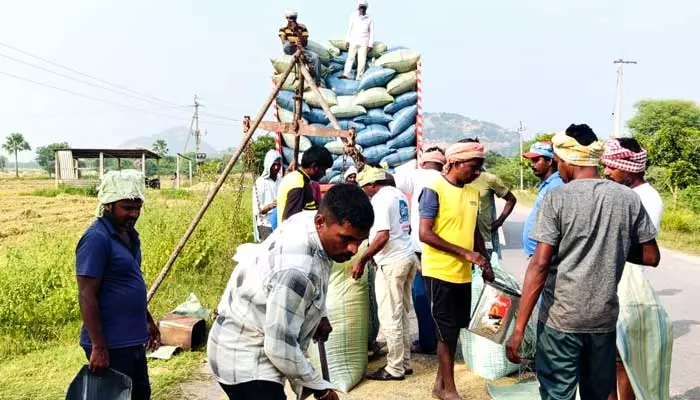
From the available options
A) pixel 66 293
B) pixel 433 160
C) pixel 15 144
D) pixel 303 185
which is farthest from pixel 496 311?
pixel 15 144

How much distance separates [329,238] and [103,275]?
1.23 meters

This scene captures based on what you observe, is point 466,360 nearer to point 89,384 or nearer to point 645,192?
point 645,192

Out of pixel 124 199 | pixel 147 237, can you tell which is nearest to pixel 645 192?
pixel 124 199

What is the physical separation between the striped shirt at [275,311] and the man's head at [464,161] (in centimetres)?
170

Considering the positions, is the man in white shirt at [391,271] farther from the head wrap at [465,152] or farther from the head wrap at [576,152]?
the head wrap at [576,152]

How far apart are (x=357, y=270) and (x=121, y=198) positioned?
187 centimetres

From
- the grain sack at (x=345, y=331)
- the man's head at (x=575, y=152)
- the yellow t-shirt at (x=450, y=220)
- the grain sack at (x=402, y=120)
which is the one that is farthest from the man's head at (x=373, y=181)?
the grain sack at (x=402, y=120)

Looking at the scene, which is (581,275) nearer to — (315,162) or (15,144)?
(315,162)

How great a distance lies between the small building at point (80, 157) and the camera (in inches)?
1238

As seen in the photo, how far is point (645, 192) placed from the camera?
3.28 metres

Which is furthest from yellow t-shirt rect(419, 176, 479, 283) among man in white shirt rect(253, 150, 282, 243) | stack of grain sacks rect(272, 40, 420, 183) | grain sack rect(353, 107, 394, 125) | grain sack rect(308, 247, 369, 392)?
grain sack rect(353, 107, 394, 125)

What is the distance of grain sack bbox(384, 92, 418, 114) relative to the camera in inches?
291

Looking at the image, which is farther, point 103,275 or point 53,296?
point 53,296

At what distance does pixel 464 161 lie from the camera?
11.5 ft
